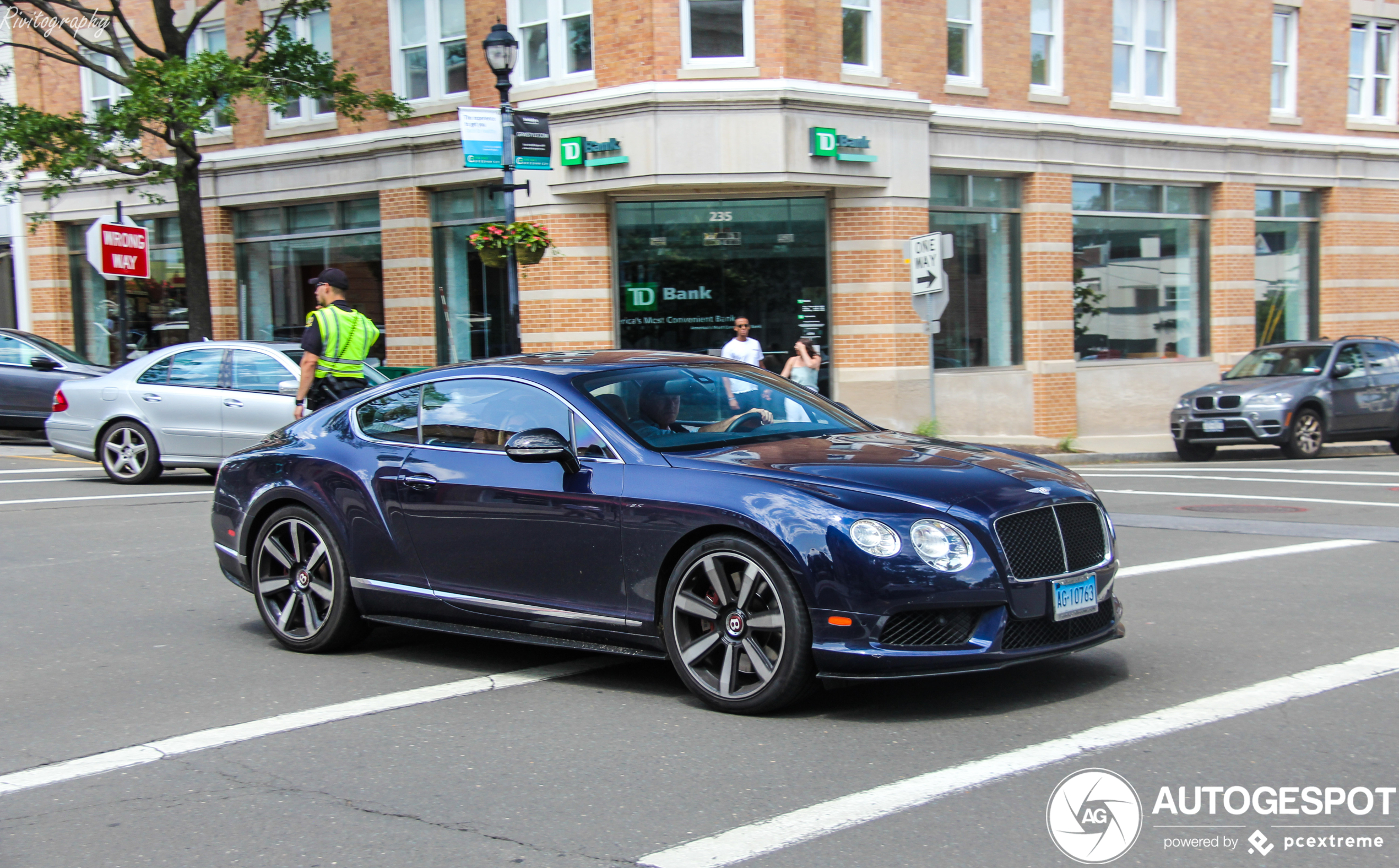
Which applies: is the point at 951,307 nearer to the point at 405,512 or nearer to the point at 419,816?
the point at 405,512

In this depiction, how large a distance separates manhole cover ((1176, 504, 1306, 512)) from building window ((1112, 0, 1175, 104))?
13339mm

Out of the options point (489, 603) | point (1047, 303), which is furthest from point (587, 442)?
point (1047, 303)

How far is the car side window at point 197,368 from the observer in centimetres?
1417

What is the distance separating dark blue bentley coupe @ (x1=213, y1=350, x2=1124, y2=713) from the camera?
5.06m

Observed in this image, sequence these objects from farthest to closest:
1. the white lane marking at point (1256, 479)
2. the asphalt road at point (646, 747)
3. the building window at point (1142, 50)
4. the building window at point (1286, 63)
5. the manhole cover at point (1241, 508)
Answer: the building window at point (1286, 63)
the building window at point (1142, 50)
the white lane marking at point (1256, 479)
the manhole cover at point (1241, 508)
the asphalt road at point (646, 747)

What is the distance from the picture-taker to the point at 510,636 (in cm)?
605

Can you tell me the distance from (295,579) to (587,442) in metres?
1.96

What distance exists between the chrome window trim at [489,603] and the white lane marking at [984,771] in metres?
1.59

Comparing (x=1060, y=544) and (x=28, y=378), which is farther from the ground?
(x=28, y=378)

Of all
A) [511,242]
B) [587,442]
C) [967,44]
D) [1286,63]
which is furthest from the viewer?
[1286,63]

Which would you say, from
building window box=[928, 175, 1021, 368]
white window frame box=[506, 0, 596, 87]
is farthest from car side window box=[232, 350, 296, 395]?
building window box=[928, 175, 1021, 368]

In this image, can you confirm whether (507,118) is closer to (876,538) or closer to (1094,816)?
(876,538)

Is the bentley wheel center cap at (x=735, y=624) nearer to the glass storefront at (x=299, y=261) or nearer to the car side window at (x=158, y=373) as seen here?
the car side window at (x=158, y=373)

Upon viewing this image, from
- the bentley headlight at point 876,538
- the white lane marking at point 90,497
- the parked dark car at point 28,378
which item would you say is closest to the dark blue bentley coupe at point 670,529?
the bentley headlight at point 876,538
